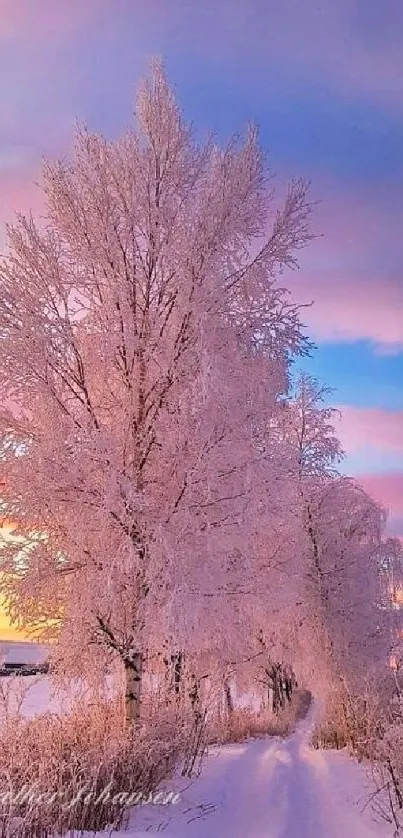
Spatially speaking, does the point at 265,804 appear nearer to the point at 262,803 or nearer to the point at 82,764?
the point at 262,803

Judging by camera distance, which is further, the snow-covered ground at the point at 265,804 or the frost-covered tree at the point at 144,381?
the frost-covered tree at the point at 144,381

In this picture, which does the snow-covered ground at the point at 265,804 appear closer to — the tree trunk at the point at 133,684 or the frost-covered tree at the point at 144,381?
the tree trunk at the point at 133,684

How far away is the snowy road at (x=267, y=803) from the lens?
7465mm

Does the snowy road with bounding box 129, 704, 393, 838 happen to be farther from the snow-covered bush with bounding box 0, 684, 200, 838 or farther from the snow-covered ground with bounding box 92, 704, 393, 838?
the snow-covered bush with bounding box 0, 684, 200, 838

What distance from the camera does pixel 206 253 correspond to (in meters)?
10.1

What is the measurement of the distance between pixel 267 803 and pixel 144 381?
5290 mm

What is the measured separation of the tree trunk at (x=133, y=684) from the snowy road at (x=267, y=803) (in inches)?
44.8

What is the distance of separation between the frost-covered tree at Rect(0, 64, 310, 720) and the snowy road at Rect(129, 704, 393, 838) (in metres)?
1.64

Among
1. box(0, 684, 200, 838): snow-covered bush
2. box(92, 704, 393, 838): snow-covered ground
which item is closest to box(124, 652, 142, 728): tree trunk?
box(0, 684, 200, 838): snow-covered bush

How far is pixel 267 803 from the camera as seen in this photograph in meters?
9.23

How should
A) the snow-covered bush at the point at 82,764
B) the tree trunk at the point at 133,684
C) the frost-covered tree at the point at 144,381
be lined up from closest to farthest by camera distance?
1. the snow-covered bush at the point at 82,764
2. the frost-covered tree at the point at 144,381
3. the tree trunk at the point at 133,684

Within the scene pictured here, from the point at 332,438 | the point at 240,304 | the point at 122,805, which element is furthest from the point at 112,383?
the point at 332,438

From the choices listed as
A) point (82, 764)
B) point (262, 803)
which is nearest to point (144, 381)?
point (82, 764)

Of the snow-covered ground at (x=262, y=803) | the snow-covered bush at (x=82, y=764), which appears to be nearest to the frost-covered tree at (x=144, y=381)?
the snow-covered bush at (x=82, y=764)
